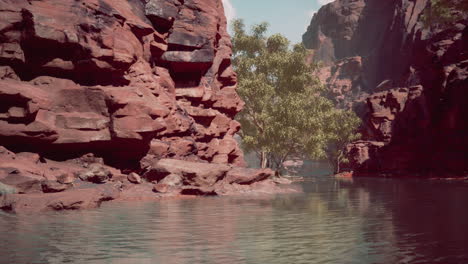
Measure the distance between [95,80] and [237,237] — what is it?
18.4m

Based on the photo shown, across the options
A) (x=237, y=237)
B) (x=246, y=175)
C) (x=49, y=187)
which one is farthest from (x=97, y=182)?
(x=237, y=237)

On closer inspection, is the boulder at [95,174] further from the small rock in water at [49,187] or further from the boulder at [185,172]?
the small rock in water at [49,187]

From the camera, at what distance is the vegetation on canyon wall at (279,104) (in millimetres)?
53781

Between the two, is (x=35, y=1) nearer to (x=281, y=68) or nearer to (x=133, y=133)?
(x=133, y=133)

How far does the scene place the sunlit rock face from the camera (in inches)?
866

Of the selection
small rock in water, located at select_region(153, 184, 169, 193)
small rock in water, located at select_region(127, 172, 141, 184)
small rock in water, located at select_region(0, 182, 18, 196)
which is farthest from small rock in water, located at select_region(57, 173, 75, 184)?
→ small rock in water, located at select_region(153, 184, 169, 193)

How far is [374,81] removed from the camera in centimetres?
9769

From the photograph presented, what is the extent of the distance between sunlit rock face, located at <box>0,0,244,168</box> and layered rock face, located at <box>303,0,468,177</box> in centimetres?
3224

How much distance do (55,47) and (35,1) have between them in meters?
2.62

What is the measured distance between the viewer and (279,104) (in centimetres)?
5494

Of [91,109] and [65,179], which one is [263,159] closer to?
[91,109]

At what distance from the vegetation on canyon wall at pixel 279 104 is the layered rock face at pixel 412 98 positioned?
720 centimetres

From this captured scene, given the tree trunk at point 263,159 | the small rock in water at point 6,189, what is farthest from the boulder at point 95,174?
the tree trunk at point 263,159

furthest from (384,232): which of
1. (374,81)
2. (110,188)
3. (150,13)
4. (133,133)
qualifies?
(374,81)
